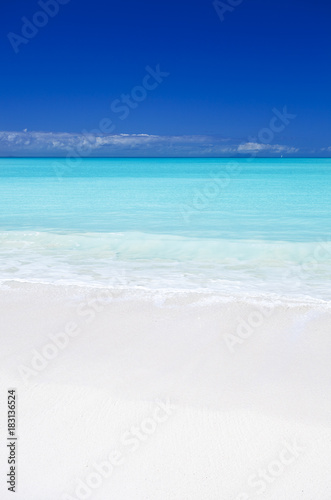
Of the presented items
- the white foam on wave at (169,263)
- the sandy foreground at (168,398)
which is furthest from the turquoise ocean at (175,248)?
the sandy foreground at (168,398)

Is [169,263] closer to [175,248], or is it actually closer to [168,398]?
[175,248]

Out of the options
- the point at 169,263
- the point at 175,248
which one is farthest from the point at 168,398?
the point at 175,248

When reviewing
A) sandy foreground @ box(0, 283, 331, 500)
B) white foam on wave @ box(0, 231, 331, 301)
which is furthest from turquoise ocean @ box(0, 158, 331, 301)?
sandy foreground @ box(0, 283, 331, 500)

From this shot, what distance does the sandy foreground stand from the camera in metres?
2.87

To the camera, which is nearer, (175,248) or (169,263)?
Answer: (169,263)

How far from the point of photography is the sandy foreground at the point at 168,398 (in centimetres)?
287

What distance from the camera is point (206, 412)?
11.5 feet

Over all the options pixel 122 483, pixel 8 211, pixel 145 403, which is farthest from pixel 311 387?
pixel 8 211

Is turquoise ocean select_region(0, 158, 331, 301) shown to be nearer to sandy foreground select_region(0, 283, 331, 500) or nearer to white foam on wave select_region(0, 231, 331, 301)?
white foam on wave select_region(0, 231, 331, 301)

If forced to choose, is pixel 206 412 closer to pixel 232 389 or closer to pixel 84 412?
pixel 232 389

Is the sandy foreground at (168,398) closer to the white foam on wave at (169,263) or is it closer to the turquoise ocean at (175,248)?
the white foam on wave at (169,263)

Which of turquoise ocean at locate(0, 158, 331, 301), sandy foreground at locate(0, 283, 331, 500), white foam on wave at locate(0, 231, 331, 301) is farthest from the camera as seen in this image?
turquoise ocean at locate(0, 158, 331, 301)

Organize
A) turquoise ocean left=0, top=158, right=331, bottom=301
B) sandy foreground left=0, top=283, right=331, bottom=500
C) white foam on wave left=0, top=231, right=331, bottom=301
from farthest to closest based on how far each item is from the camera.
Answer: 1. turquoise ocean left=0, top=158, right=331, bottom=301
2. white foam on wave left=0, top=231, right=331, bottom=301
3. sandy foreground left=0, top=283, right=331, bottom=500

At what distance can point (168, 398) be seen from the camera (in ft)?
12.2
